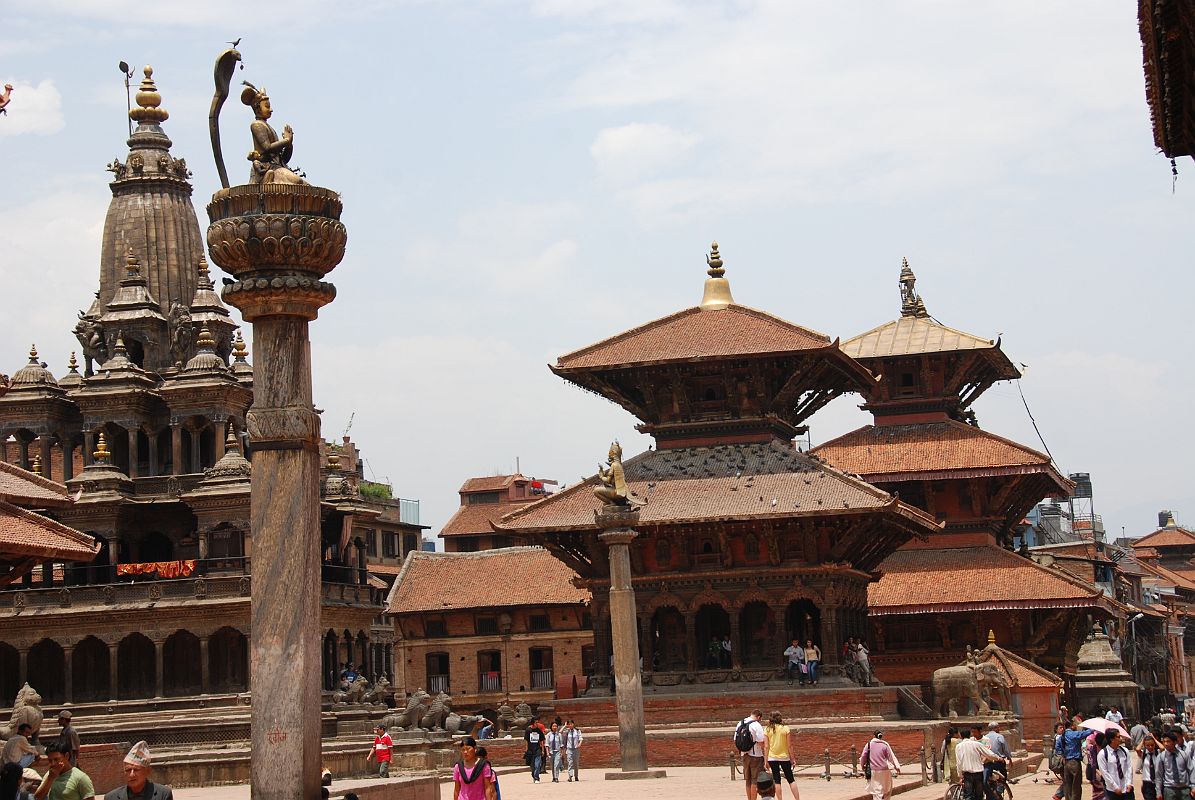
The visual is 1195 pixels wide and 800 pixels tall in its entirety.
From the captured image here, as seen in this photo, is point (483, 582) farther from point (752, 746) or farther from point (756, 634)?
point (752, 746)

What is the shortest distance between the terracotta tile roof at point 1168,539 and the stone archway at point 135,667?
89.6 metres

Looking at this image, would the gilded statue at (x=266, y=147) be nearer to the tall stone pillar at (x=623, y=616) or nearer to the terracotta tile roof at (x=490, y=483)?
the tall stone pillar at (x=623, y=616)

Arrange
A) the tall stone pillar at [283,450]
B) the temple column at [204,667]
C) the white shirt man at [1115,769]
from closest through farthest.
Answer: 1. the tall stone pillar at [283,450]
2. the white shirt man at [1115,769]
3. the temple column at [204,667]

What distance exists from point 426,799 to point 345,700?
105 ft

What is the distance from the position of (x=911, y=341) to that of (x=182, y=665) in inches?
1060

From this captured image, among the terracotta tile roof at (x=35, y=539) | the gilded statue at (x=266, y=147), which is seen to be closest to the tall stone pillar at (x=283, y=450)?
the gilded statue at (x=266, y=147)

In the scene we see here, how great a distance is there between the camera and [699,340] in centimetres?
5322

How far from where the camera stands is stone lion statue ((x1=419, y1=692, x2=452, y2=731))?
5141cm

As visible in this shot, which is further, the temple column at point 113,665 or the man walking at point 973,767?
the temple column at point 113,665

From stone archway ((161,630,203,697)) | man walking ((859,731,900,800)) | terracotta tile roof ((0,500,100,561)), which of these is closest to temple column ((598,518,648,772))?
man walking ((859,731,900,800))

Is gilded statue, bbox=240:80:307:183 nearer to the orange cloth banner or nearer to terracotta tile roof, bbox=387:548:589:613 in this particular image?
the orange cloth banner

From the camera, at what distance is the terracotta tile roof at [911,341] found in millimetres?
63406

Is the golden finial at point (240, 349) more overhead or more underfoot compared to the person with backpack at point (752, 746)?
more overhead

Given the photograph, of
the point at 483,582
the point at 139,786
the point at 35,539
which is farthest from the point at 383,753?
the point at 483,582
